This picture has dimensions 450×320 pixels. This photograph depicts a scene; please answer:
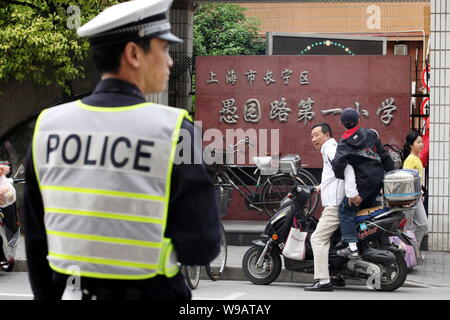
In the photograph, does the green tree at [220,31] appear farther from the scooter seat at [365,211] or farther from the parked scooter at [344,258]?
the scooter seat at [365,211]

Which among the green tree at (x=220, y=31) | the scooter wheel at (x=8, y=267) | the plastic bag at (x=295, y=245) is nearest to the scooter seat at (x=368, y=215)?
the plastic bag at (x=295, y=245)

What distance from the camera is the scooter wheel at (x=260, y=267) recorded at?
32.3ft

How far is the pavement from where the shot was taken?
10375 mm

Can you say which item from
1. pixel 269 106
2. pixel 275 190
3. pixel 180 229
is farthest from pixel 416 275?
pixel 180 229

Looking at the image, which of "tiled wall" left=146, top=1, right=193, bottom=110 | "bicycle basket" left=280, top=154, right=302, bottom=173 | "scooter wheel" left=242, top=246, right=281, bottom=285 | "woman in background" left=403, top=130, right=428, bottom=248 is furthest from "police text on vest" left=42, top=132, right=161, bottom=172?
"tiled wall" left=146, top=1, right=193, bottom=110

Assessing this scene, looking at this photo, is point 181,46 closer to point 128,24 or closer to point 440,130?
point 440,130

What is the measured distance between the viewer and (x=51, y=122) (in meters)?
2.72

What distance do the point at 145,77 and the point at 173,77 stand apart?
1365 cm

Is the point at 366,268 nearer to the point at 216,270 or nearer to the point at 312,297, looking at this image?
the point at 312,297

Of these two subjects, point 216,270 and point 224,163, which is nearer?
point 216,270

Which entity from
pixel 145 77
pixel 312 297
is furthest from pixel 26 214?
pixel 312 297

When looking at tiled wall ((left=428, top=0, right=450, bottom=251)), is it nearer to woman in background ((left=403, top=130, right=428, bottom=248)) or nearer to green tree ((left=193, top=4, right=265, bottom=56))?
woman in background ((left=403, top=130, right=428, bottom=248))

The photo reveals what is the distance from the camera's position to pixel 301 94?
15156mm

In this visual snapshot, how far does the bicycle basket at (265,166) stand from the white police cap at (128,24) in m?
11.3
